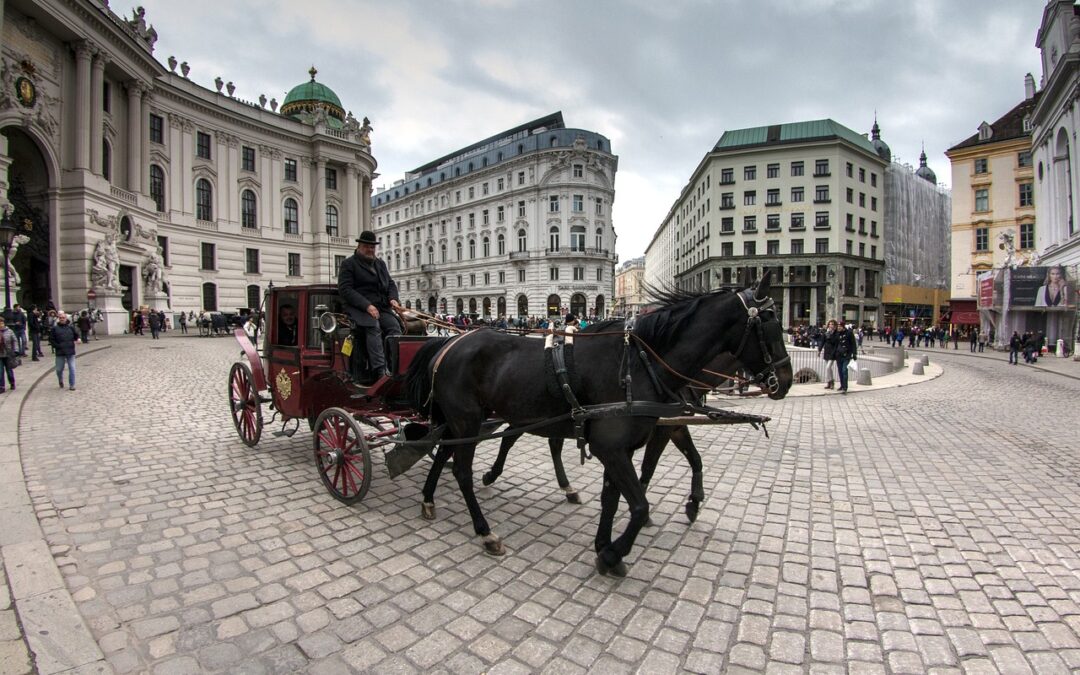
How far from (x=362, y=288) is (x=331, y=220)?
47.7 m

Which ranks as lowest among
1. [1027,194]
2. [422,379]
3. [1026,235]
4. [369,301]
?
[422,379]

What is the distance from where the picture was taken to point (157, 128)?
35.7 metres

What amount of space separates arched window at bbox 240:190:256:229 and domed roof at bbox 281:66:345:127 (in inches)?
558

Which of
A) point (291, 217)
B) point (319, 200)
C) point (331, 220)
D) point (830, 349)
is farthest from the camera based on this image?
point (331, 220)

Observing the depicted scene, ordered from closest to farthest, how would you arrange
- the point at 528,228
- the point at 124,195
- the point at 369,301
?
the point at 369,301 < the point at 124,195 < the point at 528,228

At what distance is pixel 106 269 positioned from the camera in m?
25.8

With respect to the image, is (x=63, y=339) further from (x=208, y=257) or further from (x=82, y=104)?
(x=208, y=257)

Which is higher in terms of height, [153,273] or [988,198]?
[988,198]

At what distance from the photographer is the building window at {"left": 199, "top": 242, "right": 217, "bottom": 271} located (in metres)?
38.4

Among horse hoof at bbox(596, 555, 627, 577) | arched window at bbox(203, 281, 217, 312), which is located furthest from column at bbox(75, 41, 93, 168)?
horse hoof at bbox(596, 555, 627, 577)

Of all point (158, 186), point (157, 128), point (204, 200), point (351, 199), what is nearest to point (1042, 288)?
point (351, 199)

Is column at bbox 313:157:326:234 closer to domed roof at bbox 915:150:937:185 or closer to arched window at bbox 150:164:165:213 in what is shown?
arched window at bbox 150:164:165:213

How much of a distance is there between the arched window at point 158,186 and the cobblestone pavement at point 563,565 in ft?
122

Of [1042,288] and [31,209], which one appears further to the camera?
[1042,288]
